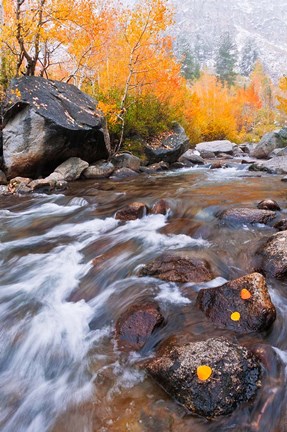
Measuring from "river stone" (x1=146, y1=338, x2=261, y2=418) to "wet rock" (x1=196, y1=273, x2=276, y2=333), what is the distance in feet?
1.55

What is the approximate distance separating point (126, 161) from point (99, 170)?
67.0 inches

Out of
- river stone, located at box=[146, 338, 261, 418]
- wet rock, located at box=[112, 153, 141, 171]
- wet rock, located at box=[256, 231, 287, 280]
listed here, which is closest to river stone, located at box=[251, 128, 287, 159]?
wet rock, located at box=[112, 153, 141, 171]

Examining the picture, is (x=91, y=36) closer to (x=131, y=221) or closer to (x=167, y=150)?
(x=167, y=150)

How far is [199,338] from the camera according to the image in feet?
9.39

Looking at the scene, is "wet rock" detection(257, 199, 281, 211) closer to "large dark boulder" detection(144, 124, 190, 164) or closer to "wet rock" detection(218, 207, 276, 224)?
"wet rock" detection(218, 207, 276, 224)

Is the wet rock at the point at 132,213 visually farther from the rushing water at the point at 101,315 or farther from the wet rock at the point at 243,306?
the wet rock at the point at 243,306

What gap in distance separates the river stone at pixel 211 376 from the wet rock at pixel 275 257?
156cm

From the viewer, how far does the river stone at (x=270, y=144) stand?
62.2 ft

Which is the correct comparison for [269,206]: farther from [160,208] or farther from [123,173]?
[123,173]

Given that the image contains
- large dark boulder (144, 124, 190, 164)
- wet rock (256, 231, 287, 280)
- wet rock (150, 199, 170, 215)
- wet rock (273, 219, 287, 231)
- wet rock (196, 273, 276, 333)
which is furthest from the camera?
large dark boulder (144, 124, 190, 164)

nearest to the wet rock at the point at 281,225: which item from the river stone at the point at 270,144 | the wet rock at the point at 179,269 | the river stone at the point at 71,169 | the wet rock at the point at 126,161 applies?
the wet rock at the point at 179,269

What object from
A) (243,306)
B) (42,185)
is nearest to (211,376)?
(243,306)

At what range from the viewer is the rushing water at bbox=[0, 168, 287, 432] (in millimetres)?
2273

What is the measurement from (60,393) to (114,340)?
26.4 inches
